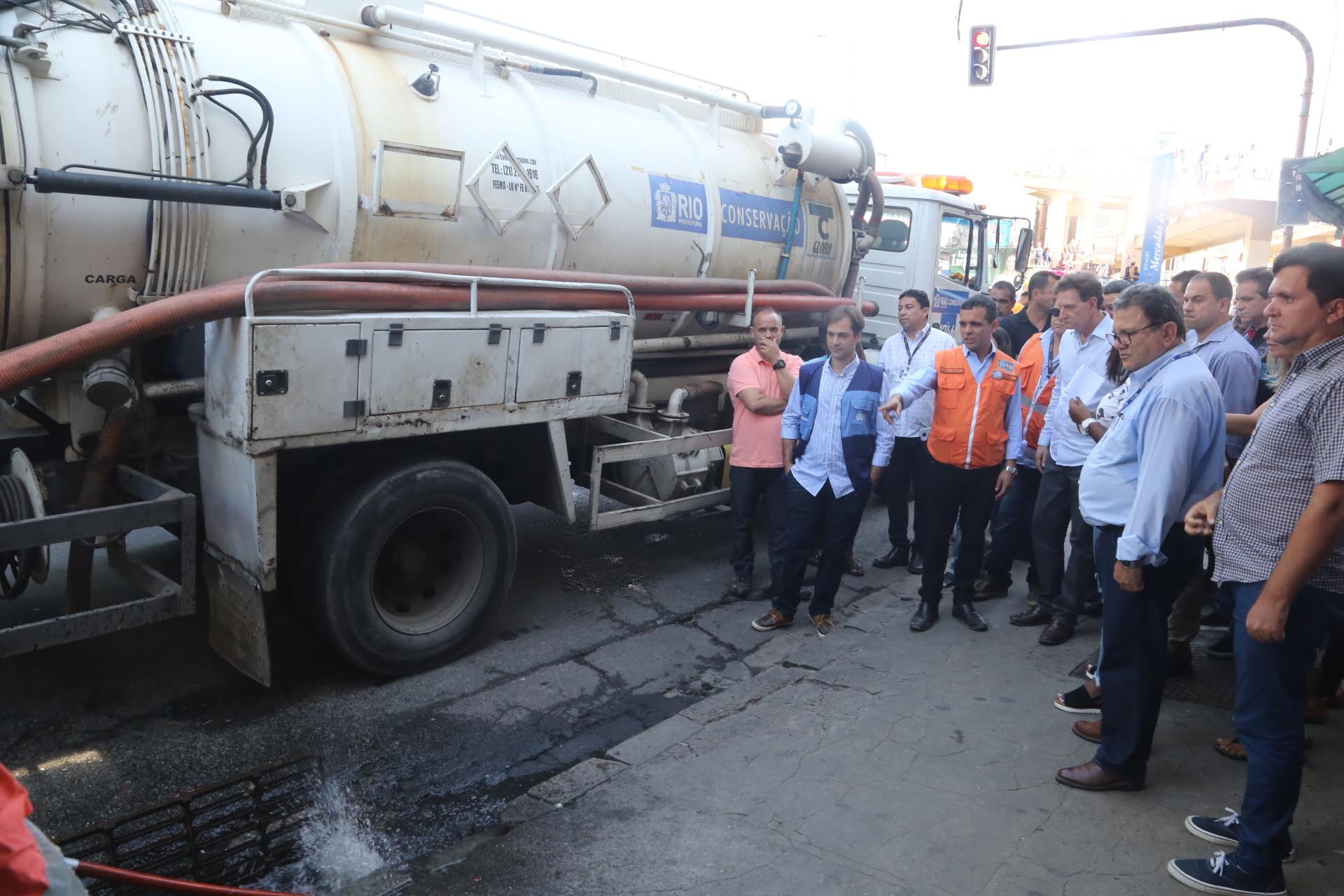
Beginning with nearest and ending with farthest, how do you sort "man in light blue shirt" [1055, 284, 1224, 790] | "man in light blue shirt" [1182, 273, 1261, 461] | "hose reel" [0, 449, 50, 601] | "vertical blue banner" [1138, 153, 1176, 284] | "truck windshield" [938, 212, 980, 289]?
"man in light blue shirt" [1055, 284, 1224, 790] < "hose reel" [0, 449, 50, 601] < "man in light blue shirt" [1182, 273, 1261, 461] < "truck windshield" [938, 212, 980, 289] < "vertical blue banner" [1138, 153, 1176, 284]

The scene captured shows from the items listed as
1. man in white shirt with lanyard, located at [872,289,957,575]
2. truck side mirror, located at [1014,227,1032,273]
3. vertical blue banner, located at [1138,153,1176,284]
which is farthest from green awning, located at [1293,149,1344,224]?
man in white shirt with lanyard, located at [872,289,957,575]

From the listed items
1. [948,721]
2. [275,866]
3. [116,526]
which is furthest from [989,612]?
[116,526]

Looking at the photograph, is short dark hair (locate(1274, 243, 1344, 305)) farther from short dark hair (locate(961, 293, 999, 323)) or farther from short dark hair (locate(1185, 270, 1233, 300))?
short dark hair (locate(961, 293, 999, 323))

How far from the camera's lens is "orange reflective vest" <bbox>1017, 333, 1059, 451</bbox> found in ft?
18.0

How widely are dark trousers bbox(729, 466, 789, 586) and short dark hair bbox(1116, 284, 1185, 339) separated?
2.40m

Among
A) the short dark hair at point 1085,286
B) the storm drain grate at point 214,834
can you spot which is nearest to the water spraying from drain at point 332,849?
the storm drain grate at point 214,834

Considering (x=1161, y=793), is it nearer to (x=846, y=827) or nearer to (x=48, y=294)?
(x=846, y=827)

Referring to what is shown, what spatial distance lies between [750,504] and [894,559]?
1.32 m

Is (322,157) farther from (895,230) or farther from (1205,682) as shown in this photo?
(895,230)

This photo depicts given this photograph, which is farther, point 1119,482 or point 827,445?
→ point 827,445

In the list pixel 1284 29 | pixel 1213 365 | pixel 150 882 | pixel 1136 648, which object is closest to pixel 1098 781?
pixel 1136 648

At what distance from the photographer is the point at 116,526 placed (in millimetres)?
3812

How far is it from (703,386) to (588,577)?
1.53 metres

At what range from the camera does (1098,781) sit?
358 cm
